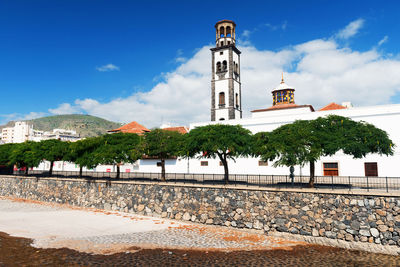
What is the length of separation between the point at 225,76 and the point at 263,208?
117ft

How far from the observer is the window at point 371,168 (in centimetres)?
3216

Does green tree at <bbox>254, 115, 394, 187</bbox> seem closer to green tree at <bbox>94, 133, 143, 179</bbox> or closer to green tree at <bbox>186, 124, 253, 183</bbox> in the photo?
green tree at <bbox>186, 124, 253, 183</bbox>

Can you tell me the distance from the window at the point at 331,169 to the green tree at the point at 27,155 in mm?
41047

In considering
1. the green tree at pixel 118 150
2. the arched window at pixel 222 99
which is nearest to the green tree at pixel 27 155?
the green tree at pixel 118 150

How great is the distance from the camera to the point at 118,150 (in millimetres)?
29922

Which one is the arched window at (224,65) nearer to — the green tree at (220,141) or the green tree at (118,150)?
the green tree at (118,150)

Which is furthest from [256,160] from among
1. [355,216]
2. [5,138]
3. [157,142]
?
[5,138]

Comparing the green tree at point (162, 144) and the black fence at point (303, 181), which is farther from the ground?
the green tree at point (162, 144)

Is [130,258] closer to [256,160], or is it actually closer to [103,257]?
[103,257]

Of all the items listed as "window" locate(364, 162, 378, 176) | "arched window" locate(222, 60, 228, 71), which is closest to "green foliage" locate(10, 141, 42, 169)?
"arched window" locate(222, 60, 228, 71)

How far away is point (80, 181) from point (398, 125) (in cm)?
3890

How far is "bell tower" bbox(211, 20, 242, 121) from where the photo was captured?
50062mm

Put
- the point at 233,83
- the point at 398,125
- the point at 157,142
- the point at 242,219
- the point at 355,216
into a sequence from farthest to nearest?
the point at 233,83 → the point at 398,125 → the point at 157,142 → the point at 242,219 → the point at 355,216

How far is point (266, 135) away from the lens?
22.3 meters
